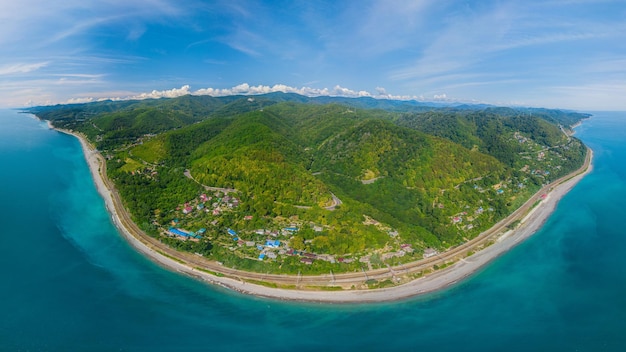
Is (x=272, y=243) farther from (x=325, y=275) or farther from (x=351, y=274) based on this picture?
(x=351, y=274)

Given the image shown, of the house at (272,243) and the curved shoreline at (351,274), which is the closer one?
the curved shoreline at (351,274)

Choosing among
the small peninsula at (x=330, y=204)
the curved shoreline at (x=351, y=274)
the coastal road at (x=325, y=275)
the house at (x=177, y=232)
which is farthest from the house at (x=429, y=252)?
the house at (x=177, y=232)

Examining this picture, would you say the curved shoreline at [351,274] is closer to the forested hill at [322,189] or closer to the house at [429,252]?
the house at [429,252]

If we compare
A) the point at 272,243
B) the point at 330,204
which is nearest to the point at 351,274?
Answer: the point at 272,243

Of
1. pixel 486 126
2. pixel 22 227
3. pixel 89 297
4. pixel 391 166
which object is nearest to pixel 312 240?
pixel 89 297

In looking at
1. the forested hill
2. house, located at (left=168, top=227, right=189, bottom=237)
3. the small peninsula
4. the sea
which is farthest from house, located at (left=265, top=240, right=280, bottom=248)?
house, located at (left=168, top=227, right=189, bottom=237)

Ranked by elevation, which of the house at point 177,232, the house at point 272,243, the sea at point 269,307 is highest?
the house at point 177,232

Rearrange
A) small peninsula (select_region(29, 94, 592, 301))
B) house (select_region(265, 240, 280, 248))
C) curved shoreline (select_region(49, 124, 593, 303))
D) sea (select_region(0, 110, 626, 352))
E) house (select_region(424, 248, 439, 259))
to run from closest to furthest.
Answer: sea (select_region(0, 110, 626, 352)) → curved shoreline (select_region(49, 124, 593, 303)) → small peninsula (select_region(29, 94, 592, 301)) → house (select_region(265, 240, 280, 248)) → house (select_region(424, 248, 439, 259))

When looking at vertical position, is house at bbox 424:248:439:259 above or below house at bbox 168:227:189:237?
below

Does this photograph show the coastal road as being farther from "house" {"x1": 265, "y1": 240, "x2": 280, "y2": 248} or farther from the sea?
"house" {"x1": 265, "y1": 240, "x2": 280, "y2": 248}
